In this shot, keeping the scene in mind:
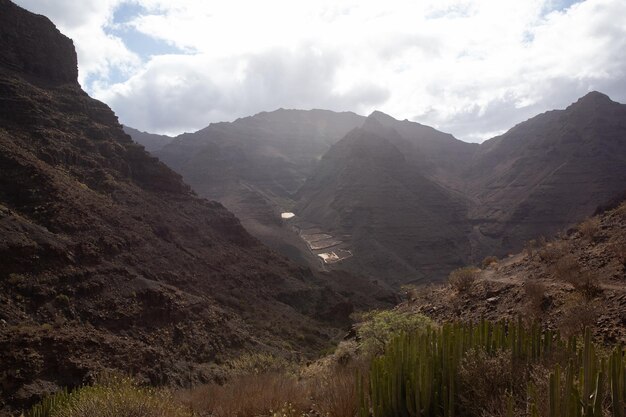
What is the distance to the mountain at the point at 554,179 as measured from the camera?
80375 millimetres

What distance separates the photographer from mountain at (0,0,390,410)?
19.9 m

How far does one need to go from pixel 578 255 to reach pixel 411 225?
2879 inches

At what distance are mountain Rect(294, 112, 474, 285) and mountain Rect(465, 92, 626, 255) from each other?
669cm

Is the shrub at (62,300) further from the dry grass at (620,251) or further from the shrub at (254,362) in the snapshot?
the dry grass at (620,251)

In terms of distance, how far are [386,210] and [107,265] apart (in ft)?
238

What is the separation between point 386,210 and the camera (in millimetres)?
94250

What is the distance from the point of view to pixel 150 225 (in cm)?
3700

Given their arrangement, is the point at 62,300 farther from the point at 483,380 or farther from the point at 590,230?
the point at 590,230

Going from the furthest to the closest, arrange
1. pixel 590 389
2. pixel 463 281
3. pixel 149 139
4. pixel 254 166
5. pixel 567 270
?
pixel 149 139 < pixel 254 166 < pixel 463 281 < pixel 567 270 < pixel 590 389

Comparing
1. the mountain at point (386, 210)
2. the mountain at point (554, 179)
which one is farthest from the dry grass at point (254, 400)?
the mountain at point (554, 179)

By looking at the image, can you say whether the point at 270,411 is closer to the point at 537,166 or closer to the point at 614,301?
the point at 614,301

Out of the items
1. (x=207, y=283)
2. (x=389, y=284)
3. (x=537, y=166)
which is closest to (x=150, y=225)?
(x=207, y=283)

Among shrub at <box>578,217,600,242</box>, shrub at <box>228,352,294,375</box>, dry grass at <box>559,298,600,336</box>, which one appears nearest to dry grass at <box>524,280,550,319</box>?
dry grass at <box>559,298,600,336</box>

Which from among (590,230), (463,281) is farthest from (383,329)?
(590,230)
